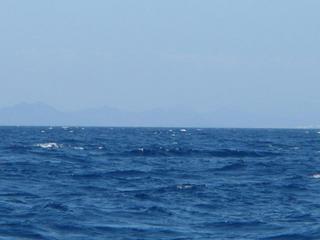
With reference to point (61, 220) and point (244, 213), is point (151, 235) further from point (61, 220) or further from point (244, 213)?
point (244, 213)

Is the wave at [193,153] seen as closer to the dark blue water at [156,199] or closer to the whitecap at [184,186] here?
the dark blue water at [156,199]

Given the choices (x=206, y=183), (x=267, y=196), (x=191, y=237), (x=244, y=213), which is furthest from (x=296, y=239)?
(x=206, y=183)

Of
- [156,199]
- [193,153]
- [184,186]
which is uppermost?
[193,153]

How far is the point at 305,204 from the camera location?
95.9 ft

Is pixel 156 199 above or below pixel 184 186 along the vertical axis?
below

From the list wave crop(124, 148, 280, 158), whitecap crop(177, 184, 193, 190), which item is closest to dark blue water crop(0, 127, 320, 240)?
whitecap crop(177, 184, 193, 190)

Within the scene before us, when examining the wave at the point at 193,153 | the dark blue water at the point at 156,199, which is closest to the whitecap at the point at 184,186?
the dark blue water at the point at 156,199

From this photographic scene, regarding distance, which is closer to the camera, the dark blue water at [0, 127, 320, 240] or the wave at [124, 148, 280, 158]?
the dark blue water at [0, 127, 320, 240]

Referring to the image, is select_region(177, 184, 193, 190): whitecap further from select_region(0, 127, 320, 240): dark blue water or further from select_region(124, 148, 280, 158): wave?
select_region(124, 148, 280, 158): wave

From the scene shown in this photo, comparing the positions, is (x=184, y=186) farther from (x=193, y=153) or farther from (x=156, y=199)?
(x=193, y=153)

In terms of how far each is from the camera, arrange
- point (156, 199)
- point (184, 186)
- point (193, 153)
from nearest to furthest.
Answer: point (156, 199) → point (184, 186) → point (193, 153)

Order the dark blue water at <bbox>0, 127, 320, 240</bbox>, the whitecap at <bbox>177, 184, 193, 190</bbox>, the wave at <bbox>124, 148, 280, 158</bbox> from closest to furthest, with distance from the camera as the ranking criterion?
the dark blue water at <bbox>0, 127, 320, 240</bbox> < the whitecap at <bbox>177, 184, 193, 190</bbox> < the wave at <bbox>124, 148, 280, 158</bbox>

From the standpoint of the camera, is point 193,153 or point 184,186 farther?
point 193,153

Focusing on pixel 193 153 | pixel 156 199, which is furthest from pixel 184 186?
pixel 193 153
